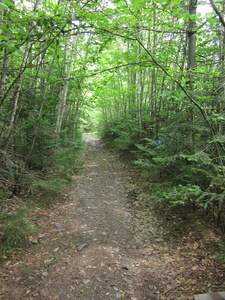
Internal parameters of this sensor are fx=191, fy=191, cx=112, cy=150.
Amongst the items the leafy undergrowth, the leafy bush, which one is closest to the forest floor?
the leafy undergrowth

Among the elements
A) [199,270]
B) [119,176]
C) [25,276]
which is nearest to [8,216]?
[25,276]

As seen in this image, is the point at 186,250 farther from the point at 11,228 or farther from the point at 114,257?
the point at 11,228

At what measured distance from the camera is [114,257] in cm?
365

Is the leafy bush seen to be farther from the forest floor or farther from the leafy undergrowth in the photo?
the leafy undergrowth

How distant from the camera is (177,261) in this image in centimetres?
352

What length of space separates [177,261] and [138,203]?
2.58 metres

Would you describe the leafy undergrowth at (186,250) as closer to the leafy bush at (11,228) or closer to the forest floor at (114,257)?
the forest floor at (114,257)

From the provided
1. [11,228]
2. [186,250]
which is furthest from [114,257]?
[11,228]

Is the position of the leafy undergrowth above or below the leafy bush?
below

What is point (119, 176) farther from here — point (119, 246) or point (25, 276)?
point (25, 276)

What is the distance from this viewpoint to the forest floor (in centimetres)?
292

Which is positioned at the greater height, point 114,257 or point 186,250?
point 186,250

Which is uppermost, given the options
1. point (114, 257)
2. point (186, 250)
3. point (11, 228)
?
point (11, 228)

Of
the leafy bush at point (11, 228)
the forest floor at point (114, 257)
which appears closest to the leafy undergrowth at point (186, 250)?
the forest floor at point (114, 257)
